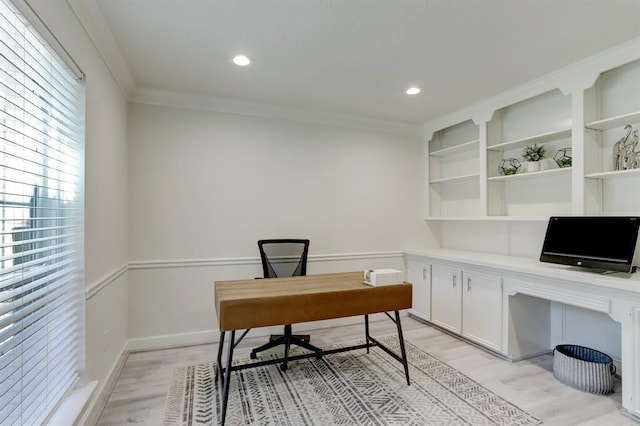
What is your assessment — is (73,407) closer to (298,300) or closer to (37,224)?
(37,224)

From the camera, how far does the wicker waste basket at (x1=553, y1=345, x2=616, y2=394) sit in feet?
7.62

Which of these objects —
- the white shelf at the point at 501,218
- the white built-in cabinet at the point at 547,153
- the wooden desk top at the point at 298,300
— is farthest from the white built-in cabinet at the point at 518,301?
the wooden desk top at the point at 298,300

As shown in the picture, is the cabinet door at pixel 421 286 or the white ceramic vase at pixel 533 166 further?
the cabinet door at pixel 421 286

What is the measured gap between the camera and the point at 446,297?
11.7 ft

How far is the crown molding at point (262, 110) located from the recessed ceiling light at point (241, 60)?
82 cm

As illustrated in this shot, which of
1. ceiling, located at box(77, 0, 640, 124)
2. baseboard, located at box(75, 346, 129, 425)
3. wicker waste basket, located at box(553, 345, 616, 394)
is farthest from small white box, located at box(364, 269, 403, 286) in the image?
baseboard, located at box(75, 346, 129, 425)

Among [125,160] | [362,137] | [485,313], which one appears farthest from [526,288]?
[125,160]

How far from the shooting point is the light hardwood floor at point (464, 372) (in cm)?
208

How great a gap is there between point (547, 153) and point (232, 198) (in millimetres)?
3186

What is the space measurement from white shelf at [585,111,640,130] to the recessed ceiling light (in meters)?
2.78

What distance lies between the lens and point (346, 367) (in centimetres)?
274

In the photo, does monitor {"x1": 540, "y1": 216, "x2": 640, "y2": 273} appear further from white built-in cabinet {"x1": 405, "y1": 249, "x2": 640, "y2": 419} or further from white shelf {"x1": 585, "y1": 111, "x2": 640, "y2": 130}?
white shelf {"x1": 585, "y1": 111, "x2": 640, "y2": 130}

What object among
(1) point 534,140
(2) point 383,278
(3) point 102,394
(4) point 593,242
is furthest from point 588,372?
(3) point 102,394

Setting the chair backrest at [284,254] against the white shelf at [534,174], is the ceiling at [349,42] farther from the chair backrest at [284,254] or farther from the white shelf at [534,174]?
the chair backrest at [284,254]
